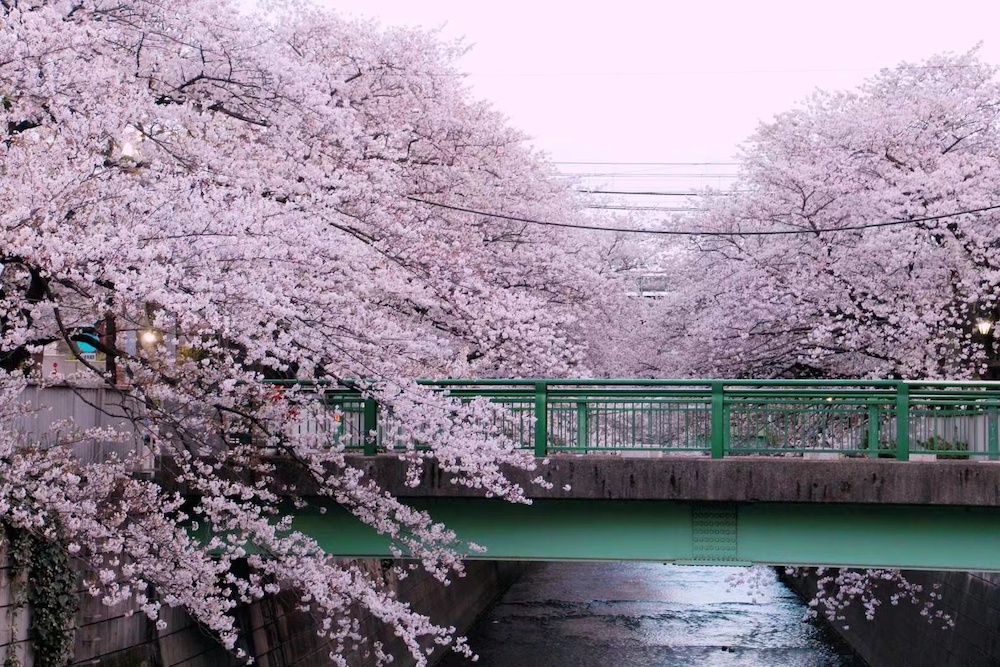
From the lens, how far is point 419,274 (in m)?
18.5

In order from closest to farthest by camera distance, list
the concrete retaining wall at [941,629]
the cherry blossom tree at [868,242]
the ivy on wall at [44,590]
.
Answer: the ivy on wall at [44,590]
the concrete retaining wall at [941,629]
the cherry blossom tree at [868,242]

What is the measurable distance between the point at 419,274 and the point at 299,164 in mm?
3193

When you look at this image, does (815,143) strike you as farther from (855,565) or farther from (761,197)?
(855,565)

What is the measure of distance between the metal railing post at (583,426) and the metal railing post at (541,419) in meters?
0.36

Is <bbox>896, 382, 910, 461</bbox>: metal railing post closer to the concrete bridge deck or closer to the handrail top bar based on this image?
the handrail top bar

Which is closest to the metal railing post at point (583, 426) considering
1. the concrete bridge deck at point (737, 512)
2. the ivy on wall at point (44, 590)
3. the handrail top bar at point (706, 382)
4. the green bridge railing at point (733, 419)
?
the green bridge railing at point (733, 419)

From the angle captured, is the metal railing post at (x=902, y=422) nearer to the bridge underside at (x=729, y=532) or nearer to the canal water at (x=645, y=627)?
the bridge underside at (x=729, y=532)

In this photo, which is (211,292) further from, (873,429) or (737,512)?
(873,429)

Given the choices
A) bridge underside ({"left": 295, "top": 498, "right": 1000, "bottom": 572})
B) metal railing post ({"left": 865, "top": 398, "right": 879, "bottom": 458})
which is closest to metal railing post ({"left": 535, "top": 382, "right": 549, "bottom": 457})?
bridge underside ({"left": 295, "top": 498, "right": 1000, "bottom": 572})

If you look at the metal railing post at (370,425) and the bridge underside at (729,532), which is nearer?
the bridge underside at (729,532)

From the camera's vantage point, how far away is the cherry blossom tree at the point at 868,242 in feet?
77.7

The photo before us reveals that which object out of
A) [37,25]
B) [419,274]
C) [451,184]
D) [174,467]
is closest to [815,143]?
[451,184]

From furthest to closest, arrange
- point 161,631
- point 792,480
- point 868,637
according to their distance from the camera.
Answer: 1. point 868,637
2. point 161,631
3. point 792,480

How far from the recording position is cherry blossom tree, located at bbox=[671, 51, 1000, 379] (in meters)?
23.7
